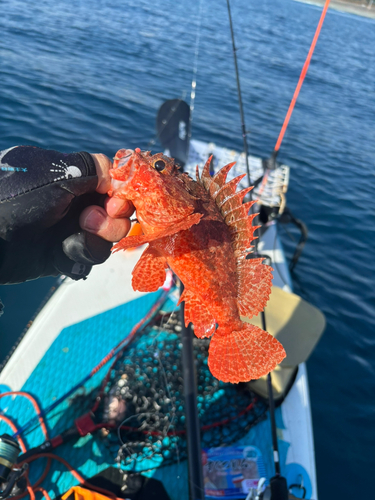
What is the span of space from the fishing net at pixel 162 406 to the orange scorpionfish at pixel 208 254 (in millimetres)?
1575

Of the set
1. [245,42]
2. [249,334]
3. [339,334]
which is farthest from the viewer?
[245,42]

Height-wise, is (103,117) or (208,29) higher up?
(208,29)

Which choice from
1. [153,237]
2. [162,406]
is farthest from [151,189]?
[162,406]

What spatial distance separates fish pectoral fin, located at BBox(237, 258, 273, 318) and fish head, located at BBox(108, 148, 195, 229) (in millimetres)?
641

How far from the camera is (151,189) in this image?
2.33 metres

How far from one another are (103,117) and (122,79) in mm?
3799

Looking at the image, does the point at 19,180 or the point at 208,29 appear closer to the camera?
the point at 19,180

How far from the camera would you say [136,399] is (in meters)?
3.96

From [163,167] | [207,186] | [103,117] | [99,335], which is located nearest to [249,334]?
[207,186]

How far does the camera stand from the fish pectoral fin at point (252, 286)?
2.57 meters

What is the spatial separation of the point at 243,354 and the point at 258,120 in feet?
48.3

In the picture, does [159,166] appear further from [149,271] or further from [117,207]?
[149,271]

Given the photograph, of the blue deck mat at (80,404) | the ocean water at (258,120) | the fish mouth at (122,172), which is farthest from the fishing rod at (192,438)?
the ocean water at (258,120)

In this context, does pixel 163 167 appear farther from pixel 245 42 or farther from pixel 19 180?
pixel 245 42
